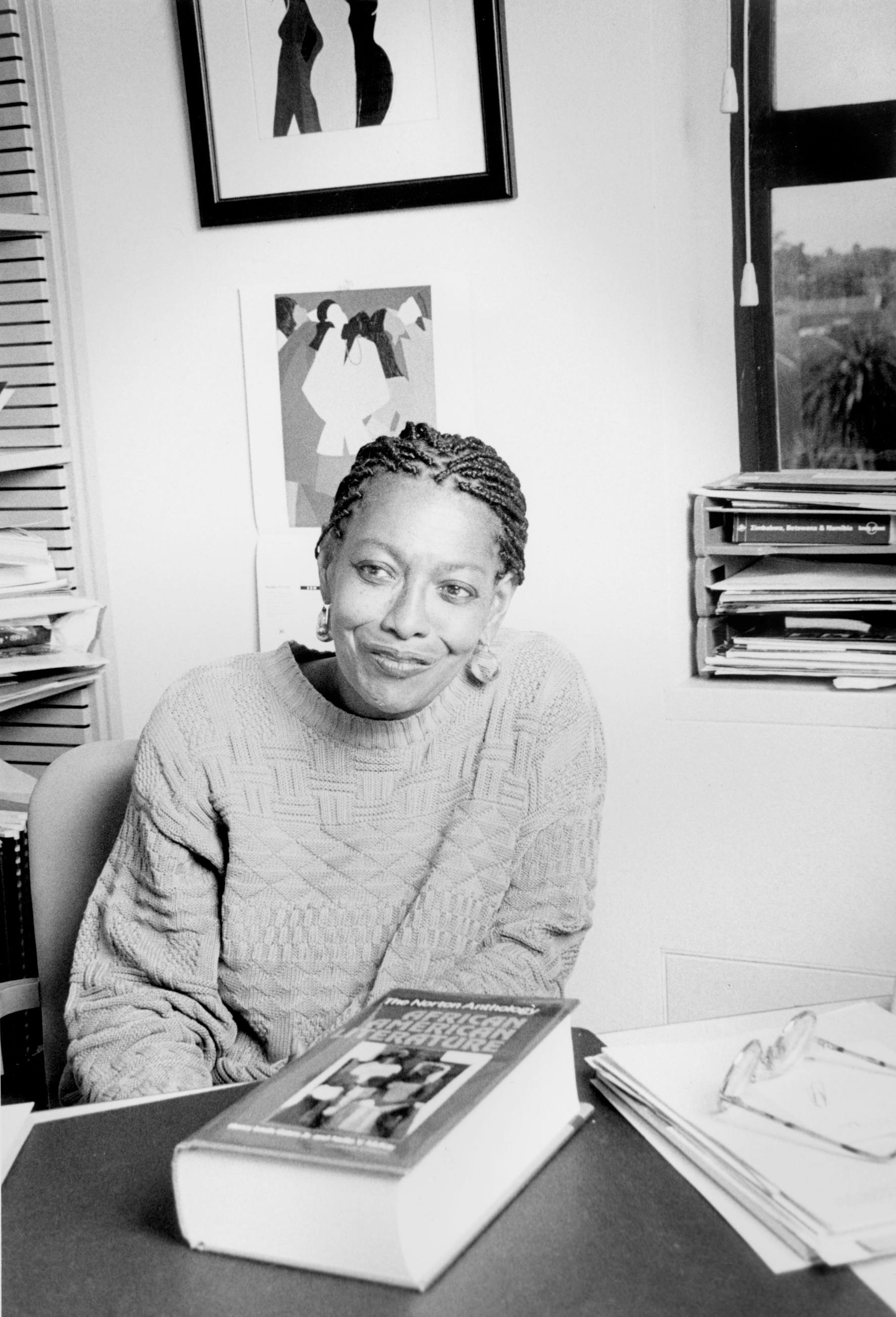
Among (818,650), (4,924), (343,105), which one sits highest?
(343,105)

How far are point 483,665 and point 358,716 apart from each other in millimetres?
147

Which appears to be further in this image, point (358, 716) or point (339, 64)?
point (339, 64)

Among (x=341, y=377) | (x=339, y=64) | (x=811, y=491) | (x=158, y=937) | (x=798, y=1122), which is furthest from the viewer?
(x=341, y=377)

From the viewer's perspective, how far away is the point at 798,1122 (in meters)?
0.89

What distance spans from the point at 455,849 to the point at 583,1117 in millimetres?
518

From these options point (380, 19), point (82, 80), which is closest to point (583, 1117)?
point (380, 19)

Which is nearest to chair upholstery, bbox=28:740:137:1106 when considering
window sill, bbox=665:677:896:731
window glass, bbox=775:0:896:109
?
window sill, bbox=665:677:896:731

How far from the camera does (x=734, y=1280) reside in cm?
79

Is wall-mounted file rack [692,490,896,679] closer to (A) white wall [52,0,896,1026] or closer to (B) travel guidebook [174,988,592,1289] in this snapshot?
(A) white wall [52,0,896,1026]

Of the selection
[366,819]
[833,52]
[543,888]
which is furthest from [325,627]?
[833,52]

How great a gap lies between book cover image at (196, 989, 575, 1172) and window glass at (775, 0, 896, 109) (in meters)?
1.72

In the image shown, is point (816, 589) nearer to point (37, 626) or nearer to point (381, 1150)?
point (37, 626)

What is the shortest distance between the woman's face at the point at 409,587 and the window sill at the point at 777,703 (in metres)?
0.72

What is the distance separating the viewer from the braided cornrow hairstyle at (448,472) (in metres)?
1.46
